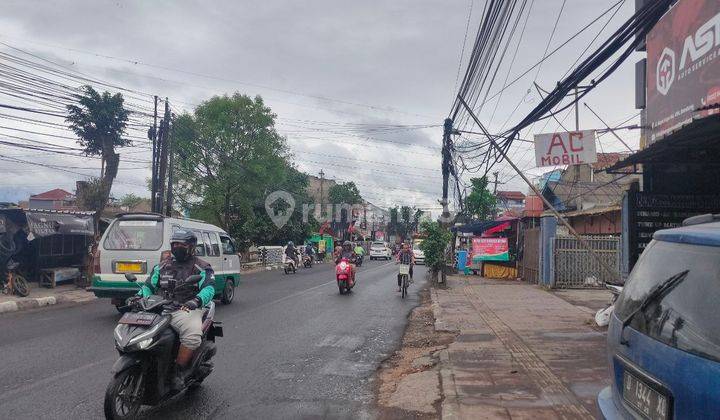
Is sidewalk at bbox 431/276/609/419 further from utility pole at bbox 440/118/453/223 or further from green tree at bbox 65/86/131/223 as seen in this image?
green tree at bbox 65/86/131/223

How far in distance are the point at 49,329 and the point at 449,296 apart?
33.3 feet

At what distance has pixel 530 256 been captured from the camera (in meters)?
21.5

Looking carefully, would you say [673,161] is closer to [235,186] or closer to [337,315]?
[337,315]

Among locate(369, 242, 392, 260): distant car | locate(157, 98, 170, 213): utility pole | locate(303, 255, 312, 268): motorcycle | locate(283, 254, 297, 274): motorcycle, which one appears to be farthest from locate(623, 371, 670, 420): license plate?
locate(369, 242, 392, 260): distant car

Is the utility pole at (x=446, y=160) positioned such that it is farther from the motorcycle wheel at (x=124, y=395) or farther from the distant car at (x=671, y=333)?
the distant car at (x=671, y=333)

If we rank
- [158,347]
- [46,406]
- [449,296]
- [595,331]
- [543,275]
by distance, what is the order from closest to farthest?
1. [158,347]
2. [46,406]
3. [595,331]
4. [449,296]
5. [543,275]

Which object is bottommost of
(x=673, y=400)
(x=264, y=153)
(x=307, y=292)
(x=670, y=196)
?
(x=307, y=292)

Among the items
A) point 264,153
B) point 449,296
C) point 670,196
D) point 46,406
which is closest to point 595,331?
point 670,196

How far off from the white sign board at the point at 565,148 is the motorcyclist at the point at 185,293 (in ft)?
25.0

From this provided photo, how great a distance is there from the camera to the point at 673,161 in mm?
8867

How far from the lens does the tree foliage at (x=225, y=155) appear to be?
3064 centimetres

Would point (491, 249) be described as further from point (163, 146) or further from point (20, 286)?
point (20, 286)

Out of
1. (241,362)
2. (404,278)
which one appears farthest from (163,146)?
(241,362)

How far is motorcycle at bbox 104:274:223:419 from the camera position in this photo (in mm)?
4508
